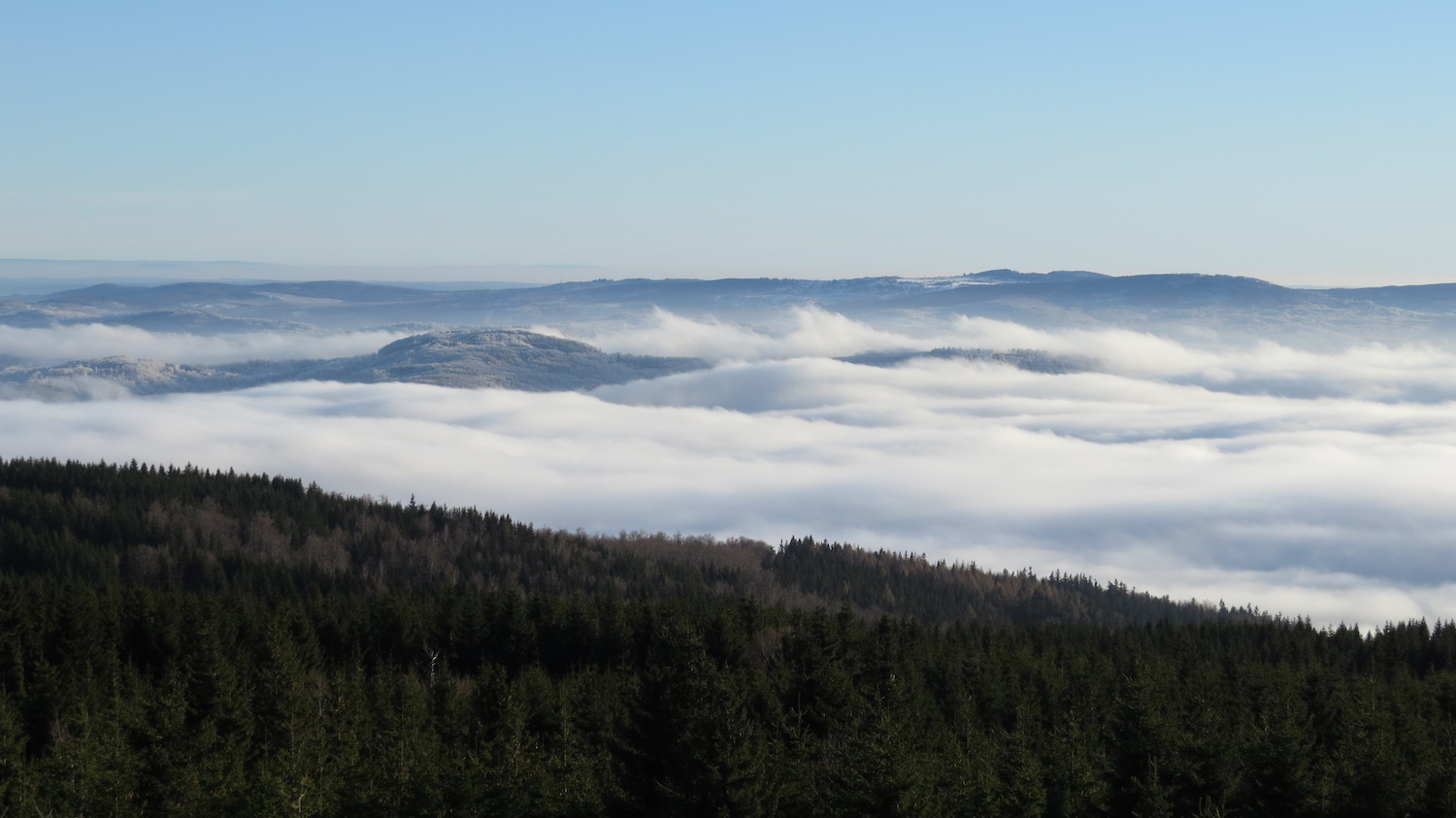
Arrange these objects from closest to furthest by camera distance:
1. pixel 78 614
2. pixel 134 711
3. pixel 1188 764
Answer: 1. pixel 1188 764
2. pixel 134 711
3. pixel 78 614

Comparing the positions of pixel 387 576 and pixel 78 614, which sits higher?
pixel 78 614

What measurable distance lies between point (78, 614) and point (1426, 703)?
9954 centimetres

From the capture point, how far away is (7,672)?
306ft

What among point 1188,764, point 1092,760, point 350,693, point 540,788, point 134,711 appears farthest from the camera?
point 350,693

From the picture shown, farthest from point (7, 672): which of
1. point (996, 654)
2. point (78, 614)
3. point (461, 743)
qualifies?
point (996, 654)

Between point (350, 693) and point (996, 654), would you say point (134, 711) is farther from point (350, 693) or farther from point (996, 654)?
point (996, 654)

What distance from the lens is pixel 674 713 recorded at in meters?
48.4

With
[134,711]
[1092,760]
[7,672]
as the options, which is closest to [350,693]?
[134,711]

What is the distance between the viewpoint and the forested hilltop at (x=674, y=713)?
1917 inches

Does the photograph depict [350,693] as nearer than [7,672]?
Yes

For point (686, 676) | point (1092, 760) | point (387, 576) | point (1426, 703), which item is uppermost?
point (686, 676)

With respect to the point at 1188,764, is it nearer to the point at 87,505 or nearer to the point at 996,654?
the point at 996,654

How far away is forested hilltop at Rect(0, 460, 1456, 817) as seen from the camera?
48.7 m

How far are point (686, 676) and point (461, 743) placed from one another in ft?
81.4
